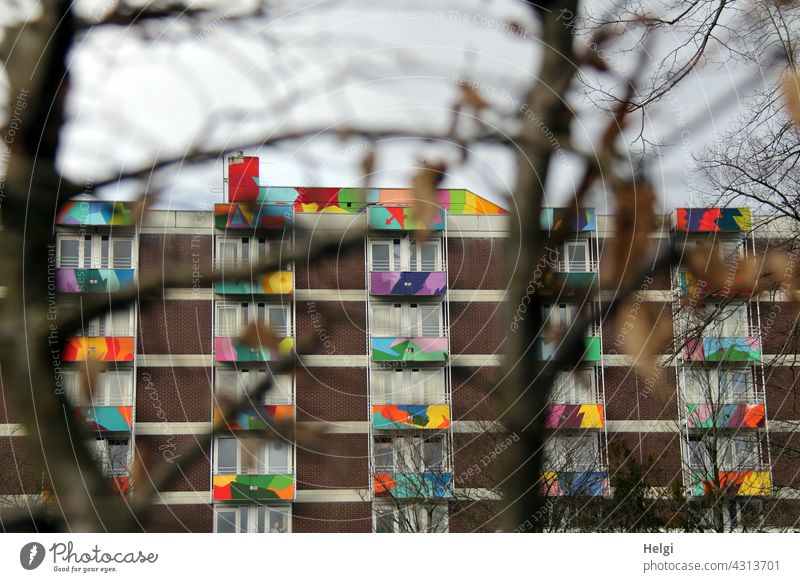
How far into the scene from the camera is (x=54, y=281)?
10.3 ft

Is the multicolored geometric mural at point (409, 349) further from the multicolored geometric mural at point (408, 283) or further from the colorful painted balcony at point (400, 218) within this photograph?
the colorful painted balcony at point (400, 218)

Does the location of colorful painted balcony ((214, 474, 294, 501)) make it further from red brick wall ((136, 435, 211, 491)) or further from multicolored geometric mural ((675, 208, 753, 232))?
multicolored geometric mural ((675, 208, 753, 232))

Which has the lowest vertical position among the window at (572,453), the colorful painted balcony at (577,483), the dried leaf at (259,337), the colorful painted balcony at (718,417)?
the colorful painted balcony at (577,483)

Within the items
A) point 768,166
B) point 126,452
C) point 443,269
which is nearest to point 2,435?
point 126,452

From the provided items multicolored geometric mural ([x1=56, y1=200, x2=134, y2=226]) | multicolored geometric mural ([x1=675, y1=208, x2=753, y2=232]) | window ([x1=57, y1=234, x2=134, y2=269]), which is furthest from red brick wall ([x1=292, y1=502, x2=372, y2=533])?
multicolored geometric mural ([x1=675, y1=208, x2=753, y2=232])

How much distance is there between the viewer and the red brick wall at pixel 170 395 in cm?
327

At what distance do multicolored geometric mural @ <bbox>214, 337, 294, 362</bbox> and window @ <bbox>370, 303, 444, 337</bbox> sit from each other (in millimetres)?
284

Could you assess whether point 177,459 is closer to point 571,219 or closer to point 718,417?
point 571,219

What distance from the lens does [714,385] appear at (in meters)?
3.68

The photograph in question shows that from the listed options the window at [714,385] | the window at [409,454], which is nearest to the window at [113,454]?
the window at [409,454]

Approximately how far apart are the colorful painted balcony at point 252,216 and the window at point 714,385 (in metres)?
1.49

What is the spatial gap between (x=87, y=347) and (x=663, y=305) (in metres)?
1.92

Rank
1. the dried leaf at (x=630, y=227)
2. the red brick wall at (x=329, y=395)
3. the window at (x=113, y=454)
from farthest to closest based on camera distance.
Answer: the dried leaf at (x=630, y=227) < the red brick wall at (x=329, y=395) < the window at (x=113, y=454)

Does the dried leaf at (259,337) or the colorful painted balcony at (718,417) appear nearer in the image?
the dried leaf at (259,337)
